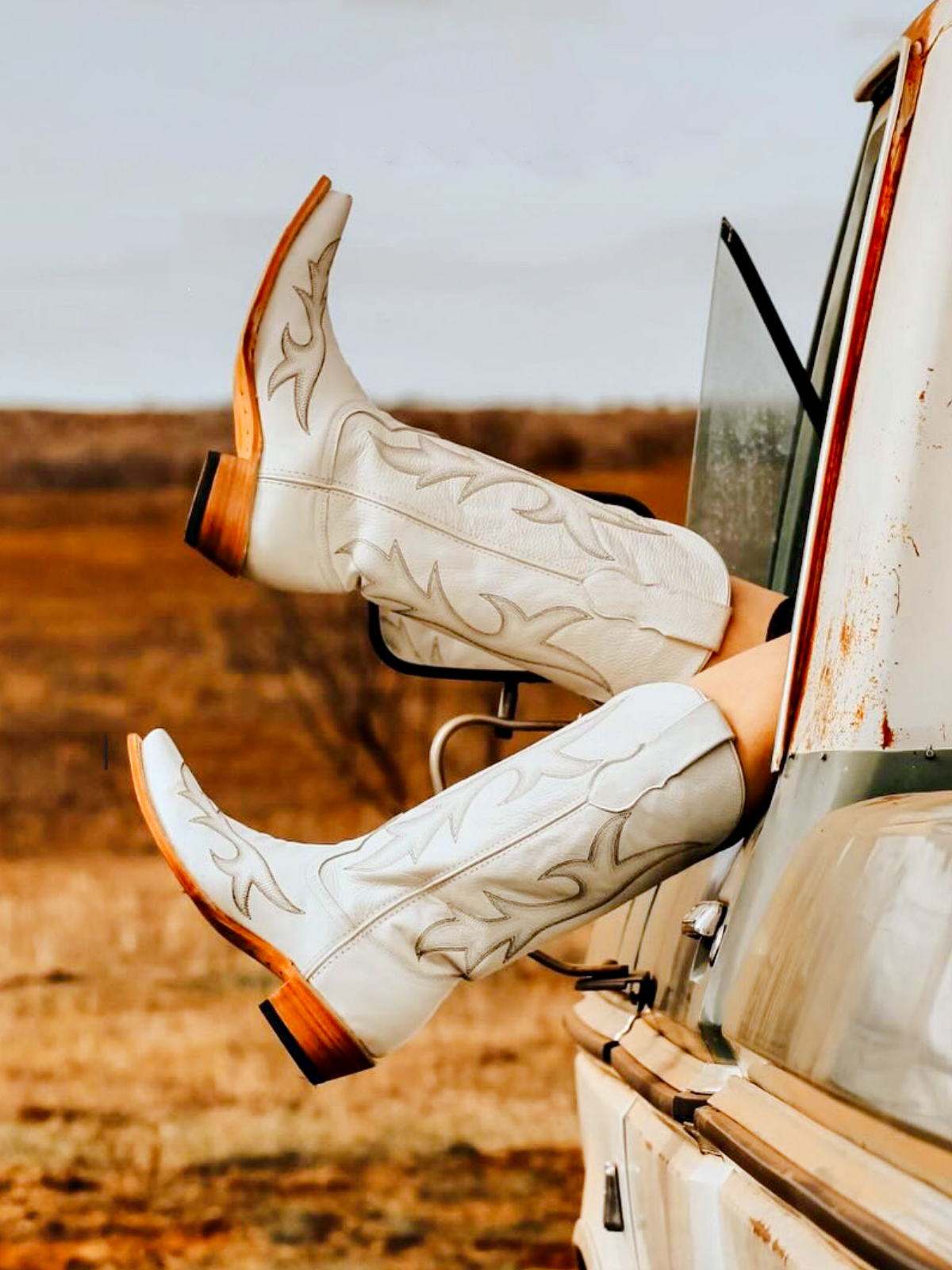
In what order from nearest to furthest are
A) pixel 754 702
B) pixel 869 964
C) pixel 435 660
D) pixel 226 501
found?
A: pixel 869 964, pixel 754 702, pixel 226 501, pixel 435 660

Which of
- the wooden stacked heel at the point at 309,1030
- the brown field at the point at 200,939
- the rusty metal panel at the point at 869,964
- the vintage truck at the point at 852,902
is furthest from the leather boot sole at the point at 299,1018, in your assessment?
the brown field at the point at 200,939

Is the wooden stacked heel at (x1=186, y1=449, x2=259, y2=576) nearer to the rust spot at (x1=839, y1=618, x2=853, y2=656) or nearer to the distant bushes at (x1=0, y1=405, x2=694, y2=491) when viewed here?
the rust spot at (x1=839, y1=618, x2=853, y2=656)

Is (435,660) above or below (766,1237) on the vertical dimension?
above

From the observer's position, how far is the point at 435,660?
1415mm

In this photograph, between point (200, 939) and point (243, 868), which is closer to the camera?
point (243, 868)

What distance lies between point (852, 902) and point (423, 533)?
1.86 feet

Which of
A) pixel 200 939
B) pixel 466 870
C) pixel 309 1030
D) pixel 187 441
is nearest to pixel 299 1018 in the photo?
pixel 309 1030

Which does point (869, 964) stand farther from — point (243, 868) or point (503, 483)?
point (503, 483)

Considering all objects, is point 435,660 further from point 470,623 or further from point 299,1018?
point 299,1018

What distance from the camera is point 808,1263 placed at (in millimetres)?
694

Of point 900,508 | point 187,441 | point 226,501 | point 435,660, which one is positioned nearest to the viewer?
point 900,508

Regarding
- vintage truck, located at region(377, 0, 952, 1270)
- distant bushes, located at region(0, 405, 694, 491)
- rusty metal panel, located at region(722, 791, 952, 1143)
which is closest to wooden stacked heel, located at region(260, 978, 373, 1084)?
vintage truck, located at region(377, 0, 952, 1270)

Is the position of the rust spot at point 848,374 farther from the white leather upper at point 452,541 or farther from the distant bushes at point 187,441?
the distant bushes at point 187,441

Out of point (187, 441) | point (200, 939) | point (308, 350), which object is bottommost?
point (200, 939)
